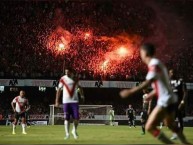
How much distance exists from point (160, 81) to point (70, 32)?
49.7m

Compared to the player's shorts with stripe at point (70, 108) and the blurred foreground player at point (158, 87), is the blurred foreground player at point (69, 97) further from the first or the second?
the blurred foreground player at point (158, 87)

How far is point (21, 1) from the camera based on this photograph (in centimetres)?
5725

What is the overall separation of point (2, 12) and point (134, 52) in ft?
55.0

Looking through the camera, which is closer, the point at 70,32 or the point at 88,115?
the point at 88,115

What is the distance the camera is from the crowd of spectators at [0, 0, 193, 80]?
164 feet

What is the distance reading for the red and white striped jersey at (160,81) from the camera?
941 cm

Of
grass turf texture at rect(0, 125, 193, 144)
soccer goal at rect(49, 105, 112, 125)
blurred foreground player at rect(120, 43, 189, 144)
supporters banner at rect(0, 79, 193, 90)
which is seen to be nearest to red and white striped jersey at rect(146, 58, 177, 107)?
blurred foreground player at rect(120, 43, 189, 144)

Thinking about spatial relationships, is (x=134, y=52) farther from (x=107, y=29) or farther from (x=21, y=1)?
(x=21, y=1)

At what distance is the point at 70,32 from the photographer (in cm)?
5875

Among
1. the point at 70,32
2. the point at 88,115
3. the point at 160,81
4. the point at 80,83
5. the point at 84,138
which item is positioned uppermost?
the point at 70,32

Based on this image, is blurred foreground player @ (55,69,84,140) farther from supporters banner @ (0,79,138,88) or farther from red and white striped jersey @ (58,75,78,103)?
supporters banner @ (0,79,138,88)

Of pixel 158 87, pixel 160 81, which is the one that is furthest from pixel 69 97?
pixel 160 81

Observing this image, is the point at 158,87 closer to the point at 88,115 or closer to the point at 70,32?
the point at 88,115

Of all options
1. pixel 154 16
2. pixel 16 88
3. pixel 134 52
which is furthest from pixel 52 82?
pixel 154 16
